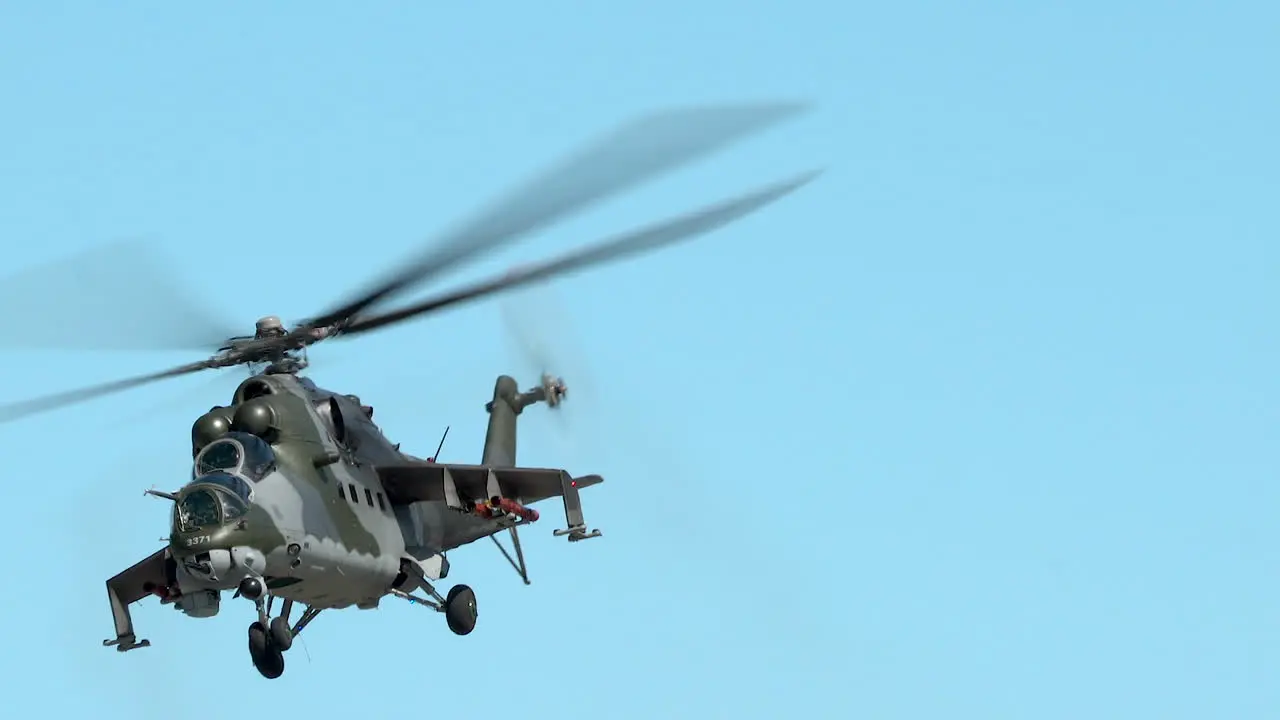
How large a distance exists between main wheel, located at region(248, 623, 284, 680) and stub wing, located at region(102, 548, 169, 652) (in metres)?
2.51

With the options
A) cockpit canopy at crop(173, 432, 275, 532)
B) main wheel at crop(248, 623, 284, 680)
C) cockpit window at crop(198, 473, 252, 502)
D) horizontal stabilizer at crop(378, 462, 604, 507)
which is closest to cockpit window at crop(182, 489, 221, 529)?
cockpit canopy at crop(173, 432, 275, 532)

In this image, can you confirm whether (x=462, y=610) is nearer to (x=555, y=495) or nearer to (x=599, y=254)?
(x=555, y=495)

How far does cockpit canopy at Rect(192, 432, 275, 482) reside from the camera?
42031 millimetres

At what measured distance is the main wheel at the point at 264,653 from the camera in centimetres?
4369

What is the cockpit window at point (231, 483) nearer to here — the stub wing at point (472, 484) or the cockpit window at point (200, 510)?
the cockpit window at point (200, 510)

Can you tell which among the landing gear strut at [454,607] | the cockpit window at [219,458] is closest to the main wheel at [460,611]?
the landing gear strut at [454,607]

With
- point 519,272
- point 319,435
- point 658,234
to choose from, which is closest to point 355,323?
point 319,435

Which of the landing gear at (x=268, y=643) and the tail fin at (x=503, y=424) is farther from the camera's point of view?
the tail fin at (x=503, y=424)

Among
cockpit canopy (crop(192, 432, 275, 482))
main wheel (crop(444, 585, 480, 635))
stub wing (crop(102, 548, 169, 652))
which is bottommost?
main wheel (crop(444, 585, 480, 635))

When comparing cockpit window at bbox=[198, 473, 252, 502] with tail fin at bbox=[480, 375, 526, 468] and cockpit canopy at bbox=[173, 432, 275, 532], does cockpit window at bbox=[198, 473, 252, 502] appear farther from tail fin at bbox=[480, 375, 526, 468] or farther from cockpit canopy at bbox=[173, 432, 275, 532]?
tail fin at bbox=[480, 375, 526, 468]

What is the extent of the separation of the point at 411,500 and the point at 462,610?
8.21 feet

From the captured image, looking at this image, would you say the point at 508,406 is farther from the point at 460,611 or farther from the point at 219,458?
the point at 219,458

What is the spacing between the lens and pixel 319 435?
4450 centimetres

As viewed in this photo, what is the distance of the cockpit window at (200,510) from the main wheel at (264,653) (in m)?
3.84
